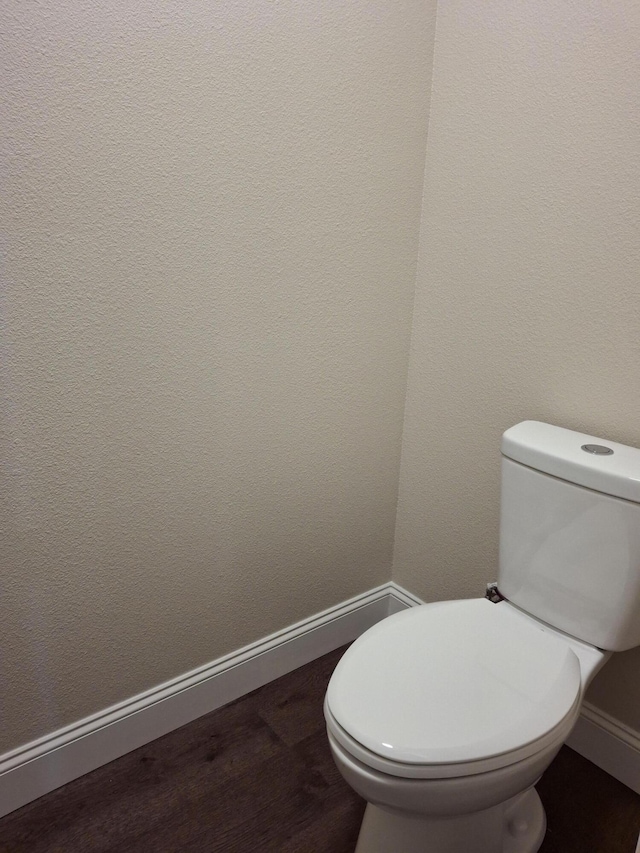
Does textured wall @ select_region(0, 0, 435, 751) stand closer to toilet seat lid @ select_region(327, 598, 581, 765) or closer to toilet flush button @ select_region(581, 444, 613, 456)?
toilet seat lid @ select_region(327, 598, 581, 765)

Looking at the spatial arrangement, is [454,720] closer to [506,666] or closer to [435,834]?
[506,666]

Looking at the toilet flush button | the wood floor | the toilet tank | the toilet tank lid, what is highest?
A: the toilet flush button

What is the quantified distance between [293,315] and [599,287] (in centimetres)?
67

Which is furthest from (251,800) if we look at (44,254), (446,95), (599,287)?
(446,95)

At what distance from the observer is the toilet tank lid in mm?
1117

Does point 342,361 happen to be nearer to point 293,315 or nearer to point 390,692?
point 293,315

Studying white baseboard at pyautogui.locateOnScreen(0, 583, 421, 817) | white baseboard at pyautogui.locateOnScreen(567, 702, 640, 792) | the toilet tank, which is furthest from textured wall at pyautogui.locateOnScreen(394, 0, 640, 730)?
white baseboard at pyautogui.locateOnScreen(0, 583, 421, 817)

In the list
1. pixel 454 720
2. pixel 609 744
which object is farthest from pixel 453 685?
pixel 609 744

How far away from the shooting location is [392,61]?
1.41 m

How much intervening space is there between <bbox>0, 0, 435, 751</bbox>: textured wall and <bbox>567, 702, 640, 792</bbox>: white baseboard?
75 centimetres

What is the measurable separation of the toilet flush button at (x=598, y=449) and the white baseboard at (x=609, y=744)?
2.15 ft

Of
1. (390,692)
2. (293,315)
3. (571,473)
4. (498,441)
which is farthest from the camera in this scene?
(498,441)

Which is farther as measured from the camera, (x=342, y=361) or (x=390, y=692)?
(x=342, y=361)

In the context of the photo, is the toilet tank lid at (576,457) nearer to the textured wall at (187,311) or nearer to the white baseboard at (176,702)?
the textured wall at (187,311)
